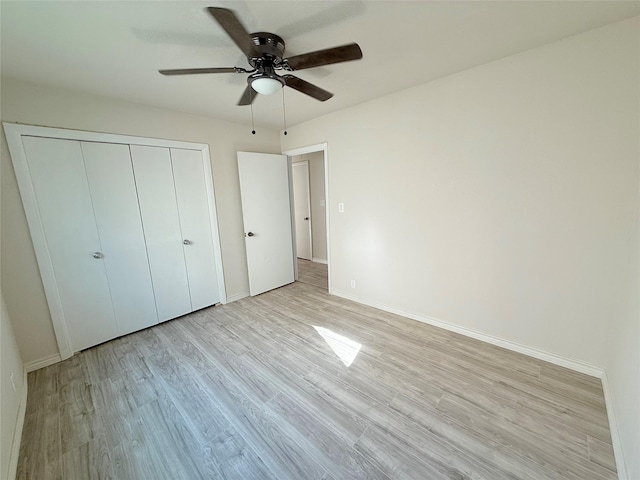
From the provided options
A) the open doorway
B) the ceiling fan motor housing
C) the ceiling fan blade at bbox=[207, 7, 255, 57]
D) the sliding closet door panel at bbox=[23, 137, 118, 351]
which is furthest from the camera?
the open doorway

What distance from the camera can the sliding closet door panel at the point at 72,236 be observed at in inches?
82.4

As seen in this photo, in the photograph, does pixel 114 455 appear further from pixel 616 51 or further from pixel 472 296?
pixel 616 51

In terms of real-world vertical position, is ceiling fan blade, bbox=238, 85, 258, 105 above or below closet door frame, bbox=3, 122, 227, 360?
above

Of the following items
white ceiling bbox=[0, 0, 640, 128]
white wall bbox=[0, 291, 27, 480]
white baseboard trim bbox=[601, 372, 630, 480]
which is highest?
white ceiling bbox=[0, 0, 640, 128]

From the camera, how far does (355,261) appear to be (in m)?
3.21

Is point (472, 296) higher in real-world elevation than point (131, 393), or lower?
higher

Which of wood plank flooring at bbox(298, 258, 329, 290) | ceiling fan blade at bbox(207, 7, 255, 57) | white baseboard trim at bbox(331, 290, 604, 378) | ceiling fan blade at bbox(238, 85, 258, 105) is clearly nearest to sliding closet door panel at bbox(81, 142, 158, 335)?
ceiling fan blade at bbox(238, 85, 258, 105)

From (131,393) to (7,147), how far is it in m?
2.16

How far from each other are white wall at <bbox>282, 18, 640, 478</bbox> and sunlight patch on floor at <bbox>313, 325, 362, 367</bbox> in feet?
2.73

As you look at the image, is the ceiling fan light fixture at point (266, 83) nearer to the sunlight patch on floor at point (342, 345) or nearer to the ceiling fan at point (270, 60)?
the ceiling fan at point (270, 60)

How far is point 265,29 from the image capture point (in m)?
1.48

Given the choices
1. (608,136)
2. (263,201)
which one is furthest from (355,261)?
(608,136)

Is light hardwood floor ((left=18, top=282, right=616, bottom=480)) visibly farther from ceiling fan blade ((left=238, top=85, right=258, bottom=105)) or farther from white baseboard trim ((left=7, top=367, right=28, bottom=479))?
ceiling fan blade ((left=238, top=85, right=258, bottom=105))

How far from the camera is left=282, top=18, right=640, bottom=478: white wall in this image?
1.60m
